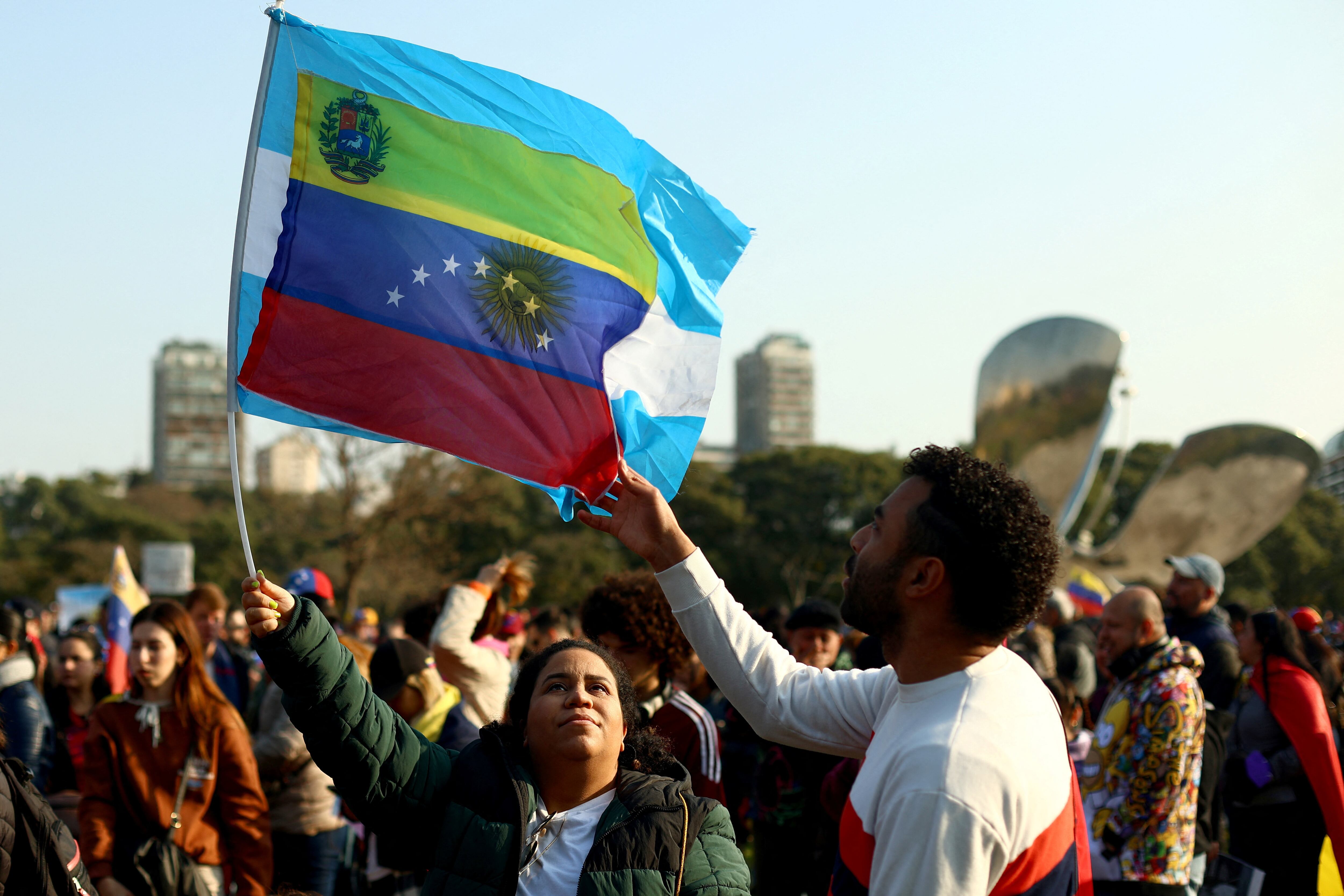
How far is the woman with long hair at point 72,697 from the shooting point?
6.14m

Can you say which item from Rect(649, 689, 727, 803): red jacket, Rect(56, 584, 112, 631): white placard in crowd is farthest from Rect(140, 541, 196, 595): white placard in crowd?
Rect(649, 689, 727, 803): red jacket

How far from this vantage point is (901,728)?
6.38 ft

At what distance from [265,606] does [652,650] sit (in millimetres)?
2030

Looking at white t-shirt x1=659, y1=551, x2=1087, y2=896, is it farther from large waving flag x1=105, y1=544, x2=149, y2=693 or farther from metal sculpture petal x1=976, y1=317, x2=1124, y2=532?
metal sculpture petal x1=976, y1=317, x2=1124, y2=532

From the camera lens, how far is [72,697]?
22.5ft

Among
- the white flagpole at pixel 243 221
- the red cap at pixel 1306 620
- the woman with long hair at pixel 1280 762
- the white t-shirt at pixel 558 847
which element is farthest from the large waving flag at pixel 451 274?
the red cap at pixel 1306 620

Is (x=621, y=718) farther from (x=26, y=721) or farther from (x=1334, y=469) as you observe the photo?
(x=1334, y=469)

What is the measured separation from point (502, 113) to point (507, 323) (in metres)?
0.64

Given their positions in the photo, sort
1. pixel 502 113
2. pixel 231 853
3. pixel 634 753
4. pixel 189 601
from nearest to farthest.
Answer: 1. pixel 634 753
2. pixel 502 113
3. pixel 231 853
4. pixel 189 601

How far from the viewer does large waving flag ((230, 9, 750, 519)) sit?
3088 mm

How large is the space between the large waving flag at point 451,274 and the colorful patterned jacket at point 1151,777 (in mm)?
2422

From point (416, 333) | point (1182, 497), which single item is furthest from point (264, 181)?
point (1182, 497)

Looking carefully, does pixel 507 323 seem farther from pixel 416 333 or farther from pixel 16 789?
pixel 16 789

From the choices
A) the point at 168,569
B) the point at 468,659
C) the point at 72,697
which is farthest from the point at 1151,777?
the point at 168,569
